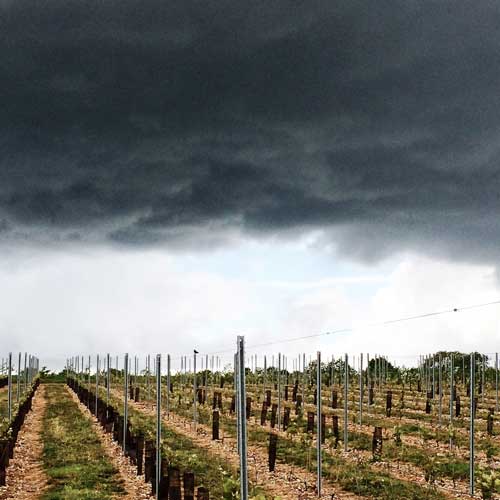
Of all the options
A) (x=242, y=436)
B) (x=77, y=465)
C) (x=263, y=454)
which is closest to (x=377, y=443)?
(x=263, y=454)

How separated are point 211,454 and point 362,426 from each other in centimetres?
802

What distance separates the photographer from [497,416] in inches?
1190

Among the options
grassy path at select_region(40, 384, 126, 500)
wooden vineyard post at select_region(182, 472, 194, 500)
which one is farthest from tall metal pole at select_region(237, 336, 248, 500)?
grassy path at select_region(40, 384, 126, 500)

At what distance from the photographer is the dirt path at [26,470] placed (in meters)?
16.2

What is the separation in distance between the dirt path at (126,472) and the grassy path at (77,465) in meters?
0.16

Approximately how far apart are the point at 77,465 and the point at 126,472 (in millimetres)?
1361

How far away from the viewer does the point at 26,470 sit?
1909 cm

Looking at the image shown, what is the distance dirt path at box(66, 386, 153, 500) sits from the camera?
1591cm

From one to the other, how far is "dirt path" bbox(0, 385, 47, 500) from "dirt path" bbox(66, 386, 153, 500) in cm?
194

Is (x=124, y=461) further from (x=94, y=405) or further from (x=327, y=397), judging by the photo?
(x=327, y=397)

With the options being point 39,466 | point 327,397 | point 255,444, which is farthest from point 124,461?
point 327,397

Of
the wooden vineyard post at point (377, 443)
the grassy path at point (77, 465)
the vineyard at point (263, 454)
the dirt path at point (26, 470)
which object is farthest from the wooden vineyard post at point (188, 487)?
the wooden vineyard post at point (377, 443)

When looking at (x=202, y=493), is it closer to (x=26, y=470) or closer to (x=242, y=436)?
(x=242, y=436)

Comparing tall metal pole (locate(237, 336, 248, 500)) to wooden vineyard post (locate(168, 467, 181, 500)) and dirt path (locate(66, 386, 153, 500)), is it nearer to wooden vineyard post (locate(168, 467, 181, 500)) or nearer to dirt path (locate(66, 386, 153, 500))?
wooden vineyard post (locate(168, 467, 181, 500))
